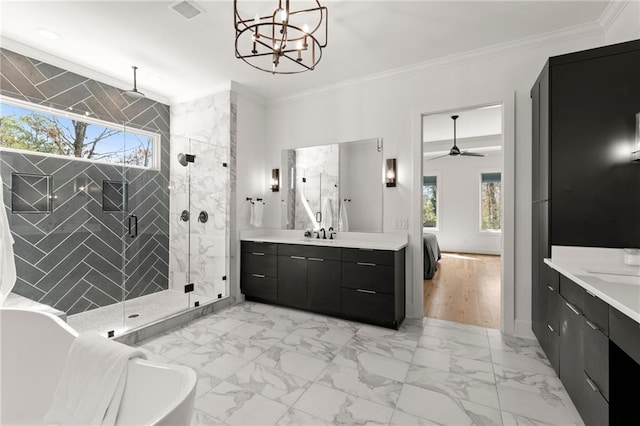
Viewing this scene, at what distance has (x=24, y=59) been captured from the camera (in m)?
2.92

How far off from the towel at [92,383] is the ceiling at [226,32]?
2.51 meters

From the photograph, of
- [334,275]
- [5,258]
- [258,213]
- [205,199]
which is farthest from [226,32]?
[334,275]

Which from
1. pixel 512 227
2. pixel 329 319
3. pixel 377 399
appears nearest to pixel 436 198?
pixel 512 227

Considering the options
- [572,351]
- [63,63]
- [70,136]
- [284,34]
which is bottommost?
[572,351]

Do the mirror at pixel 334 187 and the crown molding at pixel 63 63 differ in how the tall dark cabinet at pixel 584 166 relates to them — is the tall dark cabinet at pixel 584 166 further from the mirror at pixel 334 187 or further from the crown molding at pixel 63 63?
the crown molding at pixel 63 63

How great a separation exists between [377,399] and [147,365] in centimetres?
146

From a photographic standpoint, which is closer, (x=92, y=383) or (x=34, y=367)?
(x=92, y=383)

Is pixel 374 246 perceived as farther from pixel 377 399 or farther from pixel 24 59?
pixel 24 59

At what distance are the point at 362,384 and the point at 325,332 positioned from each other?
92cm

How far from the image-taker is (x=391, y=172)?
137 inches

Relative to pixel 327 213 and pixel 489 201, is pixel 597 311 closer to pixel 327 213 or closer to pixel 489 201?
pixel 327 213

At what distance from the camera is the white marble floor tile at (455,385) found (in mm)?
1936

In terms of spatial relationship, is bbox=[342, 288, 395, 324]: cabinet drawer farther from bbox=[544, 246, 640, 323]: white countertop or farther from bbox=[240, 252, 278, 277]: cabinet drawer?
bbox=[544, 246, 640, 323]: white countertop

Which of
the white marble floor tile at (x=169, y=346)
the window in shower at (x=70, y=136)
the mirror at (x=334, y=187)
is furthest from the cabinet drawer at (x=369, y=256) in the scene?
the window in shower at (x=70, y=136)
